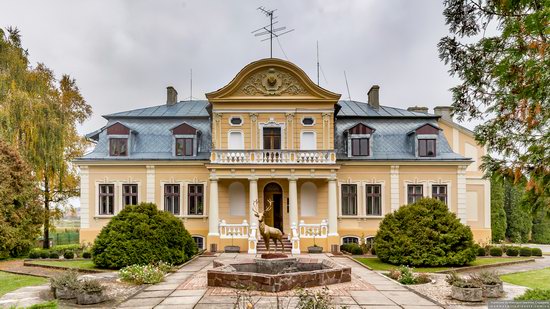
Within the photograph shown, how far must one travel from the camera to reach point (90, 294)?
11836mm

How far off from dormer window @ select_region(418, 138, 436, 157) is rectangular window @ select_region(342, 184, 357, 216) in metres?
4.45

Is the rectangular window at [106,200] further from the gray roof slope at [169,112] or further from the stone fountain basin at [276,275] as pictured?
the stone fountain basin at [276,275]

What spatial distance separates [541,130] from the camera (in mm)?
6250

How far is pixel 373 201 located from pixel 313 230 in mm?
4652

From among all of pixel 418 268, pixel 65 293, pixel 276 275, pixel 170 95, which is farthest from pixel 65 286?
pixel 170 95

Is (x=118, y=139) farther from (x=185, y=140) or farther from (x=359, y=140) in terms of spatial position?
(x=359, y=140)

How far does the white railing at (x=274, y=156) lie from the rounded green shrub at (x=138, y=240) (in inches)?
241

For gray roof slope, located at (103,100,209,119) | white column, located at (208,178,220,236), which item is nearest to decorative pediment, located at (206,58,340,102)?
gray roof slope, located at (103,100,209,119)

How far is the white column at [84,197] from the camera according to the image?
26.4 meters

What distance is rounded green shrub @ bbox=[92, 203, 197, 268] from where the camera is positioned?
17.5 metres

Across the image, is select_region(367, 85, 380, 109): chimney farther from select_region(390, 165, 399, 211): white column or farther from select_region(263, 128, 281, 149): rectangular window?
select_region(263, 128, 281, 149): rectangular window

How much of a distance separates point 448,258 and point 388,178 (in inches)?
341

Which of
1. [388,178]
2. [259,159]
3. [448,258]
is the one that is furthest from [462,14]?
[388,178]

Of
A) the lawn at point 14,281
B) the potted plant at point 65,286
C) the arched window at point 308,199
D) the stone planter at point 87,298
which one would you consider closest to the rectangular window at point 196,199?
the arched window at point 308,199
